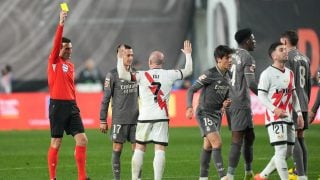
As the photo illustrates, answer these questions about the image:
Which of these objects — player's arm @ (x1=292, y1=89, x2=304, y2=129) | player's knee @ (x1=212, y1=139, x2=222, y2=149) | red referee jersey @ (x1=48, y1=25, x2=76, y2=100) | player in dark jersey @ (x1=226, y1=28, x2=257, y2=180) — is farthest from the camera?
player in dark jersey @ (x1=226, y1=28, x2=257, y2=180)

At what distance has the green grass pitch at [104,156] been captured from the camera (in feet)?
53.2

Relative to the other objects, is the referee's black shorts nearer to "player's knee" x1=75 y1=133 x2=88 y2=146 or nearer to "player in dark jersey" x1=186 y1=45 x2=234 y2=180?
"player's knee" x1=75 y1=133 x2=88 y2=146

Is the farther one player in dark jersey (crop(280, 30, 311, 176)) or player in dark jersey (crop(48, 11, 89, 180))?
player in dark jersey (crop(48, 11, 89, 180))

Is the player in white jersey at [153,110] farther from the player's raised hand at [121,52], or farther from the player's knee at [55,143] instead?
the player's knee at [55,143]

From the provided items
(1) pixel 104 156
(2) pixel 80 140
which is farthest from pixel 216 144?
(1) pixel 104 156

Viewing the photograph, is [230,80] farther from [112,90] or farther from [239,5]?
[239,5]

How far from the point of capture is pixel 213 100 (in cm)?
1433

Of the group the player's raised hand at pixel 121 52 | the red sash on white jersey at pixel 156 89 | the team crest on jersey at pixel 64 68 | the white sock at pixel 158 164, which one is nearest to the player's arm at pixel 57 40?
the team crest on jersey at pixel 64 68

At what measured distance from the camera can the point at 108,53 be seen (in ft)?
114

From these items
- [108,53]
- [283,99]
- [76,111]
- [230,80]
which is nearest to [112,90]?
[76,111]

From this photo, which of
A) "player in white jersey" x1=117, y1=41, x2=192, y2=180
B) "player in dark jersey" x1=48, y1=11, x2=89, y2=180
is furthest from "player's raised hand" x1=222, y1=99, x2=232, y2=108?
"player in dark jersey" x1=48, y1=11, x2=89, y2=180

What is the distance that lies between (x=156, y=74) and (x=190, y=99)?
71 centimetres

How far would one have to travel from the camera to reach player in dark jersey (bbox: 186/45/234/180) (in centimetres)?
1408

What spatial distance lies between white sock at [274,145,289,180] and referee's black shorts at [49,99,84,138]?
3186mm
